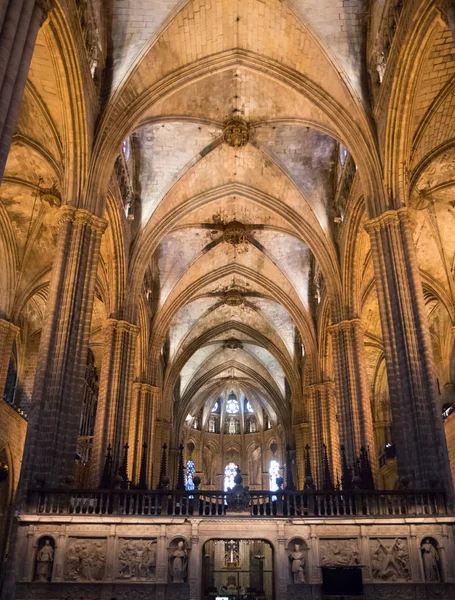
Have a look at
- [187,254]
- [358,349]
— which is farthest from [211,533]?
[187,254]

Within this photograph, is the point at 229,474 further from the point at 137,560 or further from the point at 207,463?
the point at 137,560

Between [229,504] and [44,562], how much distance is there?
12.2ft

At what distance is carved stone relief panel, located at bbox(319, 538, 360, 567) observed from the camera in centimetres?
1143

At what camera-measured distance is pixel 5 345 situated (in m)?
22.4

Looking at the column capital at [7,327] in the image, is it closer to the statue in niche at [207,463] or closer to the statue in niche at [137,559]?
the statue in niche at [137,559]

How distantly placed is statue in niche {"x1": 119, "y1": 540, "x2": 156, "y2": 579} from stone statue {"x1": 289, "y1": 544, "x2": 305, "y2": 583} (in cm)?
270

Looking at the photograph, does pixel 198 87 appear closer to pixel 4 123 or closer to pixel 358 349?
pixel 358 349

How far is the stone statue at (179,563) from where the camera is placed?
11273 mm

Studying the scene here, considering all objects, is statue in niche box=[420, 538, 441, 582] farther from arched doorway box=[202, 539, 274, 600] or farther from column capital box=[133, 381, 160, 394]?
arched doorway box=[202, 539, 274, 600]

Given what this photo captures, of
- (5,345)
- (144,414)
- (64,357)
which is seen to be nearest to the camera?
(64,357)

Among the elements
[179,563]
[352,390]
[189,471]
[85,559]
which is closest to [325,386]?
[352,390]

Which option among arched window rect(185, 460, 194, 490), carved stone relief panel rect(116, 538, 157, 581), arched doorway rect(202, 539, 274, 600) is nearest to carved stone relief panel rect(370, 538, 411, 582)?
carved stone relief panel rect(116, 538, 157, 581)

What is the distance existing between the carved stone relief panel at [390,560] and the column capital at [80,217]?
34.3 ft

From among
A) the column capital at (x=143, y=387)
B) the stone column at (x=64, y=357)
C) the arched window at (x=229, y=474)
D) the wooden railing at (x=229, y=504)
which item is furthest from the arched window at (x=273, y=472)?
the wooden railing at (x=229, y=504)
